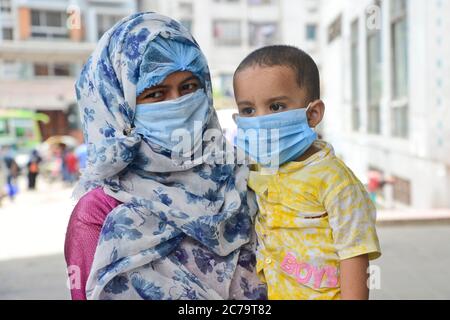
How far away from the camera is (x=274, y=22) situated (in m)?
24.6

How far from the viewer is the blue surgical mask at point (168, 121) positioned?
1.48 m

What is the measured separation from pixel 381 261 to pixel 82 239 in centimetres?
428

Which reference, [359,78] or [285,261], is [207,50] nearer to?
[359,78]

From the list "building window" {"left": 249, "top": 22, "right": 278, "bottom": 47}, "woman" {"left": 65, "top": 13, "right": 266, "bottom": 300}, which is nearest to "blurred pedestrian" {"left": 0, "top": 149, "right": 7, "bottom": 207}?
"woman" {"left": 65, "top": 13, "right": 266, "bottom": 300}

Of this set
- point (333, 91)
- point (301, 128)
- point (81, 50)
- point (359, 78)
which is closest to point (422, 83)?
point (359, 78)

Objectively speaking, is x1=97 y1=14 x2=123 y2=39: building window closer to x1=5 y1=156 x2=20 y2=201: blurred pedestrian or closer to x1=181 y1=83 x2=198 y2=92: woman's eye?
x1=5 y1=156 x2=20 y2=201: blurred pedestrian

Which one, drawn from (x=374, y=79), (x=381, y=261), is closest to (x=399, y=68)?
(x=374, y=79)

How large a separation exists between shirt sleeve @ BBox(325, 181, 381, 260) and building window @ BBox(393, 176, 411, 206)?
6.83 meters

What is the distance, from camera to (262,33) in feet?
80.6

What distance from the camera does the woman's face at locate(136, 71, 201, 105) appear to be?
1509 millimetres

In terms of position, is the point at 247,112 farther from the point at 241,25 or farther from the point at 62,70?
the point at 62,70

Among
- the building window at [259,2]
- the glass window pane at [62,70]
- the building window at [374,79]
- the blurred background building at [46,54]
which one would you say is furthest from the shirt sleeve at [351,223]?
the glass window pane at [62,70]

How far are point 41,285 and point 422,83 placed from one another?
461cm

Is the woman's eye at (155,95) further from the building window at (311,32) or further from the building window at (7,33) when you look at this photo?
the building window at (7,33)
